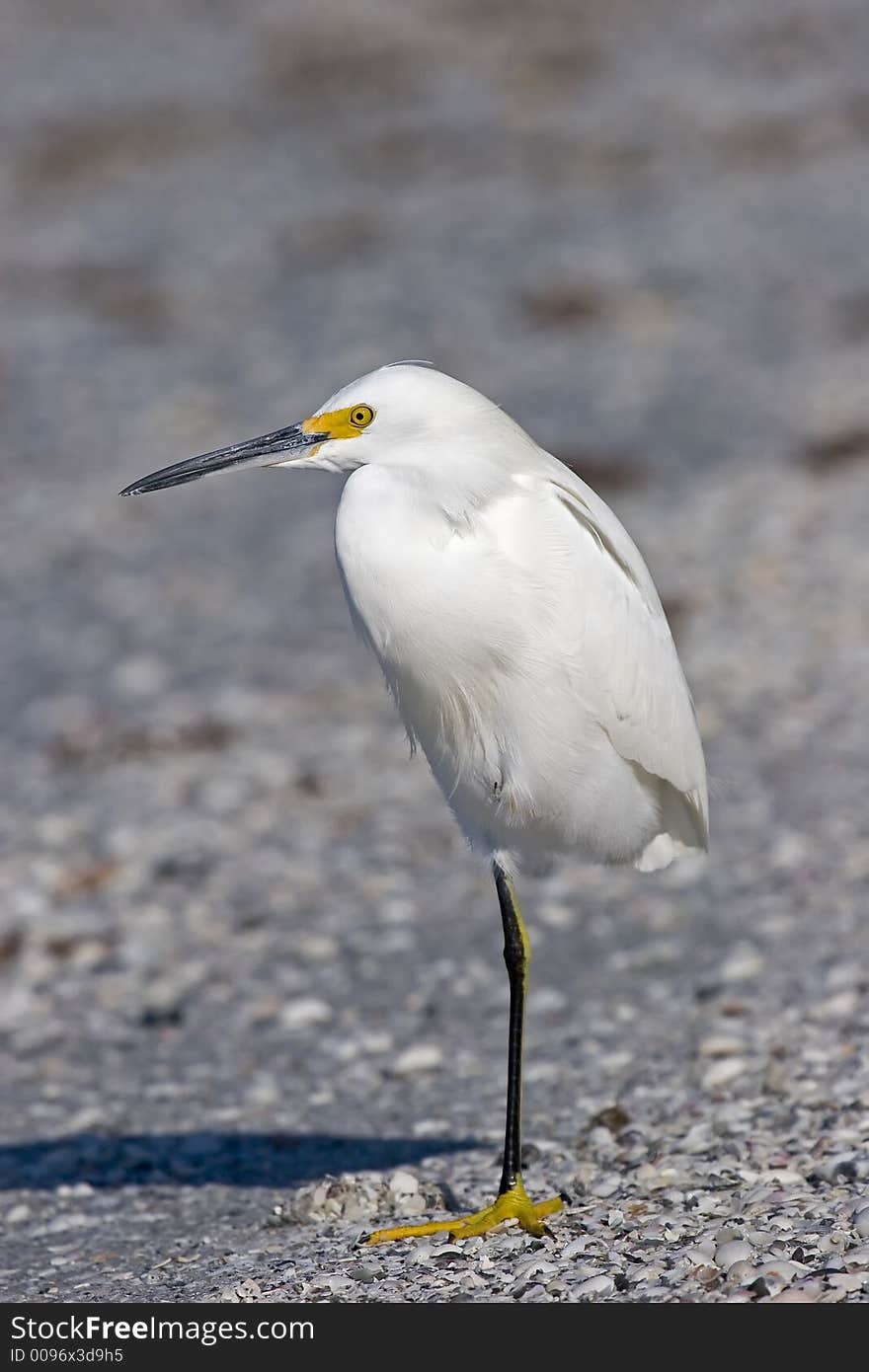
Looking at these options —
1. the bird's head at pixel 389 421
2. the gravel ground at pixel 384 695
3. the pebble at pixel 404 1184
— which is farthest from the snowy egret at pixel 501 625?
the gravel ground at pixel 384 695

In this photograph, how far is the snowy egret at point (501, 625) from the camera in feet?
14.0

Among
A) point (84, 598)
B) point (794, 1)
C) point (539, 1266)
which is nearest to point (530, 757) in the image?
point (539, 1266)

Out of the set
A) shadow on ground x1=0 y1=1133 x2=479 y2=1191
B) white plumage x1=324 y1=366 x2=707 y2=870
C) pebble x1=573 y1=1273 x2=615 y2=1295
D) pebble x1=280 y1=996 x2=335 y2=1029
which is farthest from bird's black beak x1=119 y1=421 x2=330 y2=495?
pebble x1=280 y1=996 x2=335 y2=1029

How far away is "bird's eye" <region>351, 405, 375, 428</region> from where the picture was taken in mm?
4336

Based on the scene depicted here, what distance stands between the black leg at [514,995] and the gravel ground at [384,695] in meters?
0.28

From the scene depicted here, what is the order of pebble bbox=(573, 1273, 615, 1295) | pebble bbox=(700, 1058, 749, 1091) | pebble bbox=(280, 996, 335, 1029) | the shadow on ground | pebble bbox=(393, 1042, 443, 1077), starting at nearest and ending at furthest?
pebble bbox=(573, 1273, 615, 1295) → the shadow on ground → pebble bbox=(700, 1058, 749, 1091) → pebble bbox=(393, 1042, 443, 1077) → pebble bbox=(280, 996, 335, 1029)

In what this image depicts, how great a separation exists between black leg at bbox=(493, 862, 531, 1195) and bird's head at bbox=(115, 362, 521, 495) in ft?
4.16

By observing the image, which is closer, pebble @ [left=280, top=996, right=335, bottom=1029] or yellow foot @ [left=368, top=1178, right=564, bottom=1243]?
yellow foot @ [left=368, top=1178, right=564, bottom=1243]

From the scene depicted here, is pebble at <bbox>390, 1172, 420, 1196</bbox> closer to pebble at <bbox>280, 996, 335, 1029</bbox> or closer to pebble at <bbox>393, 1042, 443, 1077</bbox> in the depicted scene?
pebble at <bbox>393, 1042, 443, 1077</bbox>

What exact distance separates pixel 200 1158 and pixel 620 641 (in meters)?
2.47

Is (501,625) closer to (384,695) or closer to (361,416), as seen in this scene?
(361,416)

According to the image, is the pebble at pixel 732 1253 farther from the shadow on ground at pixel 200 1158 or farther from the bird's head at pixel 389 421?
the bird's head at pixel 389 421

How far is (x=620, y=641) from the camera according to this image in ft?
15.4
